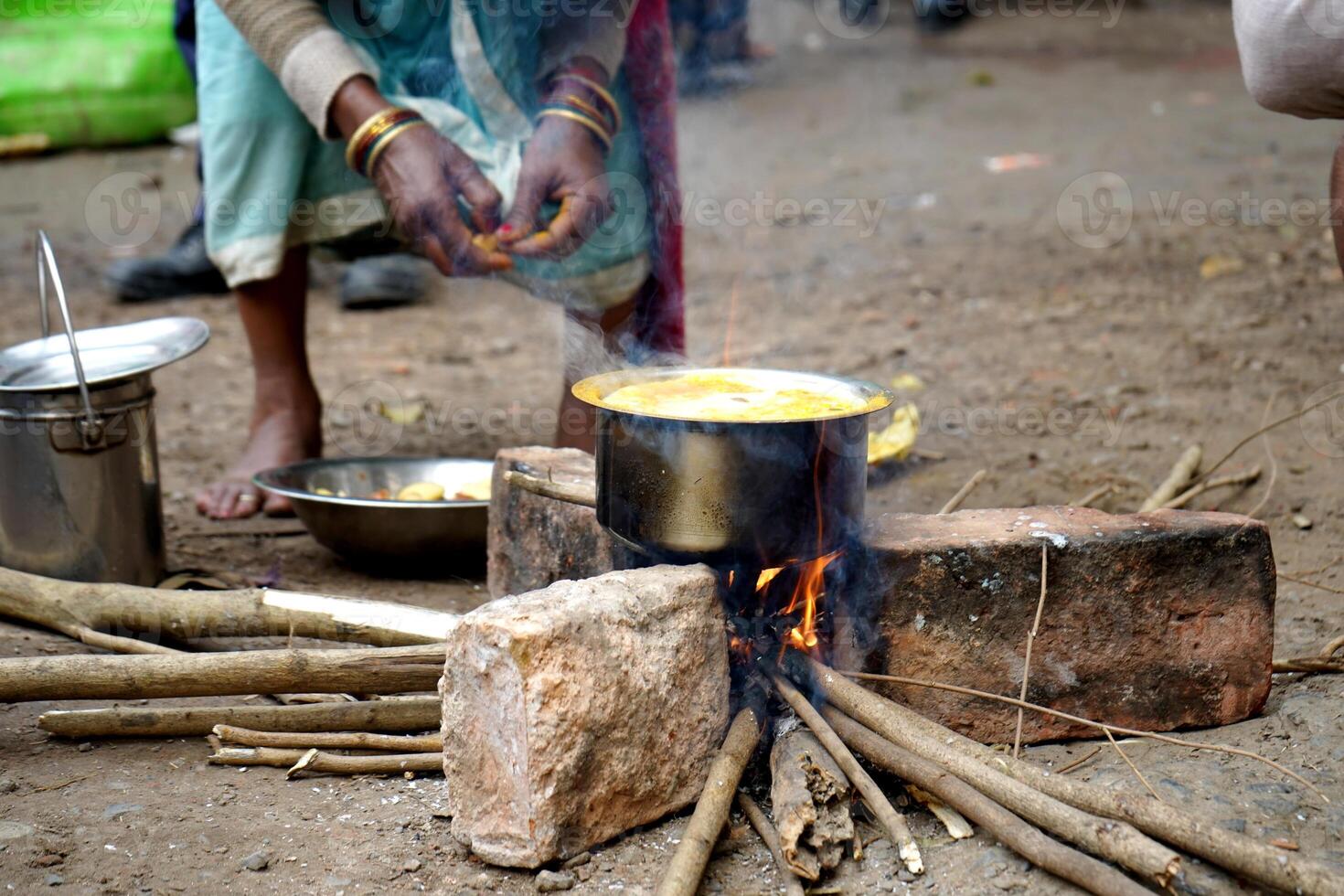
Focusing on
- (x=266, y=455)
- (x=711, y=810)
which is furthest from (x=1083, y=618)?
(x=266, y=455)

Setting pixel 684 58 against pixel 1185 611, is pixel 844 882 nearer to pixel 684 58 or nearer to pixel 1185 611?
pixel 1185 611

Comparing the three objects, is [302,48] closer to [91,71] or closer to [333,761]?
[333,761]

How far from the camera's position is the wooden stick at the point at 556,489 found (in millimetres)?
2578

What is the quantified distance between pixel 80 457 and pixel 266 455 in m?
0.97

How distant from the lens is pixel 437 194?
2.99 meters

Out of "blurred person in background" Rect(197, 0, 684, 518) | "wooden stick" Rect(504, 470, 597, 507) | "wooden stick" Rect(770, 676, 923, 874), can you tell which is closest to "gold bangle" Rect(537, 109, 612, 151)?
"blurred person in background" Rect(197, 0, 684, 518)

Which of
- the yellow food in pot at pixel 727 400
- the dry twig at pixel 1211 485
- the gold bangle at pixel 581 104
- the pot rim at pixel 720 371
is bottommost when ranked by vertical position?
the dry twig at pixel 1211 485

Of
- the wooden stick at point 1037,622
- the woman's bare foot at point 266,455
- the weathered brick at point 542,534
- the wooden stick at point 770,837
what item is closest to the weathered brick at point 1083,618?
the wooden stick at point 1037,622

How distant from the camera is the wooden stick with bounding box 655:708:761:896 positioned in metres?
1.87

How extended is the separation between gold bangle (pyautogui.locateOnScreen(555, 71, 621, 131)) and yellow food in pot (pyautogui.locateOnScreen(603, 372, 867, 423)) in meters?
1.15

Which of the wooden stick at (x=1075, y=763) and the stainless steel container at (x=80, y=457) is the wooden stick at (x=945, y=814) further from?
the stainless steel container at (x=80, y=457)

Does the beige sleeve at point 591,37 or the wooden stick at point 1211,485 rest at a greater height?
the beige sleeve at point 591,37

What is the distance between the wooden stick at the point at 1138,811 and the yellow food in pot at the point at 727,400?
1.69 feet

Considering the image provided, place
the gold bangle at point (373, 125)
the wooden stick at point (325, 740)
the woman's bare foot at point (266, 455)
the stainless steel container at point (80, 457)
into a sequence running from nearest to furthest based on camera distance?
the wooden stick at point (325, 740) → the stainless steel container at point (80, 457) → the gold bangle at point (373, 125) → the woman's bare foot at point (266, 455)
